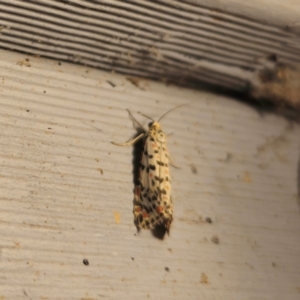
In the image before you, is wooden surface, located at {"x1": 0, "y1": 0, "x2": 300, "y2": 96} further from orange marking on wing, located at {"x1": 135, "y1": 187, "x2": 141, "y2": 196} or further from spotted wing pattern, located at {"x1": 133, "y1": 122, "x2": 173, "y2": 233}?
orange marking on wing, located at {"x1": 135, "y1": 187, "x2": 141, "y2": 196}

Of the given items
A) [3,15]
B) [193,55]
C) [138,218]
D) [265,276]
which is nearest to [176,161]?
[138,218]

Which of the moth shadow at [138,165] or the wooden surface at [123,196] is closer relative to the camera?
the wooden surface at [123,196]

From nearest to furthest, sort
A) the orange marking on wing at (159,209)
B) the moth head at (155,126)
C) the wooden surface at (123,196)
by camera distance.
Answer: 1. the wooden surface at (123,196)
2. the orange marking on wing at (159,209)
3. the moth head at (155,126)

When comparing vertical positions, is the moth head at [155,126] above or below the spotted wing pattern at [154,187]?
above

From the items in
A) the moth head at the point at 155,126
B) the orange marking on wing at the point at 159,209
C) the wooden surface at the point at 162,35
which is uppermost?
the wooden surface at the point at 162,35

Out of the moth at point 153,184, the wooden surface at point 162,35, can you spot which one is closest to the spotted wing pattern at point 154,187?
the moth at point 153,184

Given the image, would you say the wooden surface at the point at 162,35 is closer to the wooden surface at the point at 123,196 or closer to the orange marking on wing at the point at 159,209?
the wooden surface at the point at 123,196

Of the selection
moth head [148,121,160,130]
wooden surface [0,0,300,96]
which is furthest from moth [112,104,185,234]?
wooden surface [0,0,300,96]
